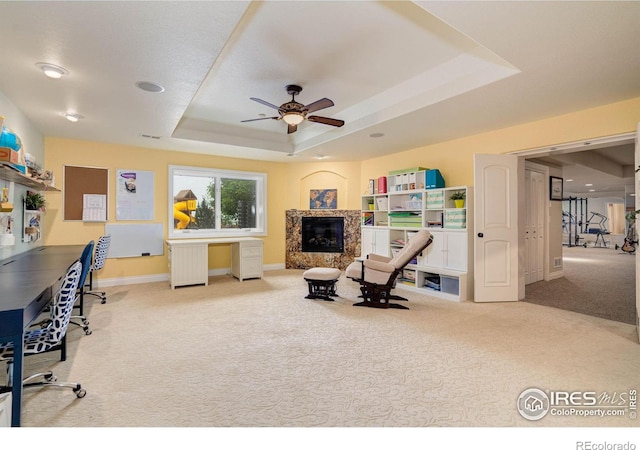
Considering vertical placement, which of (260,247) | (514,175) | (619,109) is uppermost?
(619,109)

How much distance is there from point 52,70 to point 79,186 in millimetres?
3053

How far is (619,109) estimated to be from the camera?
341 cm

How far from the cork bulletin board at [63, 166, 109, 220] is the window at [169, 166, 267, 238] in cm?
109

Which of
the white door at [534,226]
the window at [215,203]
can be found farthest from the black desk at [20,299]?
the white door at [534,226]

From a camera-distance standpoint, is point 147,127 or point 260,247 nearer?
point 147,127

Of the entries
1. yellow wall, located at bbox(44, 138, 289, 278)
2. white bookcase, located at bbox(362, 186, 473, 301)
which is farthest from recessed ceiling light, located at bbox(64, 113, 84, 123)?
white bookcase, located at bbox(362, 186, 473, 301)

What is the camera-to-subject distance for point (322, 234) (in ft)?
23.4

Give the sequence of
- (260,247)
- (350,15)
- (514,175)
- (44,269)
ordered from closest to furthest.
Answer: (350,15) < (44,269) < (514,175) < (260,247)

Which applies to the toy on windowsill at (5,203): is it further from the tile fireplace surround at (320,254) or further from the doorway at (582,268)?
the doorway at (582,268)

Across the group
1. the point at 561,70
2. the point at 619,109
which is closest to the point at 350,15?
the point at 561,70

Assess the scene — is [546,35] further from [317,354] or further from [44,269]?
[44,269]

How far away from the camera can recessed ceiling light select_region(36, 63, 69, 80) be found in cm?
268

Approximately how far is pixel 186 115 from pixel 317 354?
416 centimetres
